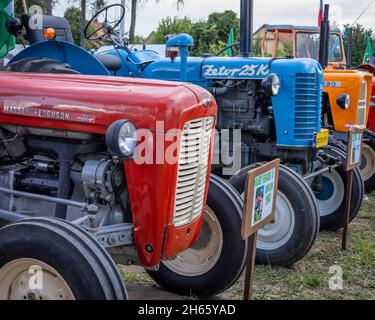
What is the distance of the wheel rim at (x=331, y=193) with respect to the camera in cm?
586

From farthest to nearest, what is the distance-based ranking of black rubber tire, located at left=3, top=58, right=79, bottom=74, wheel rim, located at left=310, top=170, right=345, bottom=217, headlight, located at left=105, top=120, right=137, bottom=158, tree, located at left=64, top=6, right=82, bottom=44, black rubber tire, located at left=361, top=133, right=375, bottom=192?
tree, located at left=64, top=6, right=82, bottom=44 → black rubber tire, located at left=361, top=133, right=375, bottom=192 → wheel rim, located at left=310, top=170, right=345, bottom=217 → black rubber tire, located at left=3, top=58, right=79, bottom=74 → headlight, located at left=105, top=120, right=137, bottom=158

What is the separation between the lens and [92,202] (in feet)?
9.62

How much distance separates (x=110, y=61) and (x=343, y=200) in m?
2.69

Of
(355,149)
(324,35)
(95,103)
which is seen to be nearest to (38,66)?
(95,103)

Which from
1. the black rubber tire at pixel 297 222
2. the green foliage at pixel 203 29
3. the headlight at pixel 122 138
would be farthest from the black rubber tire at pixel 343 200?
the green foliage at pixel 203 29

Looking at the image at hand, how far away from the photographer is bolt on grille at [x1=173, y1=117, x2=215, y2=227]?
2.84 m

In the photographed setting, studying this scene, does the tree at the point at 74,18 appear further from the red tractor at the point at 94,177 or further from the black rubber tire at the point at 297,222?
the red tractor at the point at 94,177

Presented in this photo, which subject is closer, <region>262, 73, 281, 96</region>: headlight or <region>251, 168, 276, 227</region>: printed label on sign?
<region>251, 168, 276, 227</region>: printed label on sign

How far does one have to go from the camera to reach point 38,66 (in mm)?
3512

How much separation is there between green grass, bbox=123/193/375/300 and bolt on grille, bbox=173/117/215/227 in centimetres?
104

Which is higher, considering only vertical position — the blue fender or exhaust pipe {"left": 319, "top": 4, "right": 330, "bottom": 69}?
exhaust pipe {"left": 319, "top": 4, "right": 330, "bottom": 69}

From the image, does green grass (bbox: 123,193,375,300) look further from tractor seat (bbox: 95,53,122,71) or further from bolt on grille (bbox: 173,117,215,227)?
tractor seat (bbox: 95,53,122,71)

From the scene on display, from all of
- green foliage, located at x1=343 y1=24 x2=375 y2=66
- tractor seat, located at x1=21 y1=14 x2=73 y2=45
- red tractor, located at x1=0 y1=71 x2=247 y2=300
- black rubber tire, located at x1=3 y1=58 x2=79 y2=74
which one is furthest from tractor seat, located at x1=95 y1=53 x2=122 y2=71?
green foliage, located at x1=343 y1=24 x2=375 y2=66

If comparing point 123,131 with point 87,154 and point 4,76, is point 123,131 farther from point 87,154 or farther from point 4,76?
point 4,76
